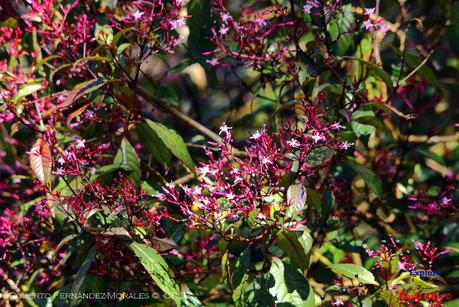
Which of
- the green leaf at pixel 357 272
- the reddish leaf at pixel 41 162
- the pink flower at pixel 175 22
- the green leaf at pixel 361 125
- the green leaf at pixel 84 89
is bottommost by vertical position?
the green leaf at pixel 357 272

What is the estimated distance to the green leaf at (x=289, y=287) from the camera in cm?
191

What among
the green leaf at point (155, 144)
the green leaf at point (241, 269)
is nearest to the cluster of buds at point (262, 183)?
the green leaf at point (241, 269)

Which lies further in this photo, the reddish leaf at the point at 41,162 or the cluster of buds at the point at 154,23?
the reddish leaf at the point at 41,162

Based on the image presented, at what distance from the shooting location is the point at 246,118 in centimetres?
286

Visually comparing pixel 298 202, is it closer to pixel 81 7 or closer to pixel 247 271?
pixel 247 271

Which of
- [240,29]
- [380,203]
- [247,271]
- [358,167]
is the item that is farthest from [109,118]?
[380,203]

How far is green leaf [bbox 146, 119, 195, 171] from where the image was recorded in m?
2.06

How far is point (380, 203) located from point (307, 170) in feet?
2.39

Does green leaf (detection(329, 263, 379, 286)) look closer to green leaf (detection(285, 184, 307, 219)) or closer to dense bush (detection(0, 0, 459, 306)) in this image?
dense bush (detection(0, 0, 459, 306))

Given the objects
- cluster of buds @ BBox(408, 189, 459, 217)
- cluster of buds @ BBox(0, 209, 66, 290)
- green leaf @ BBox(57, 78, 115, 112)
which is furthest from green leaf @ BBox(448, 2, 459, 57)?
cluster of buds @ BBox(0, 209, 66, 290)

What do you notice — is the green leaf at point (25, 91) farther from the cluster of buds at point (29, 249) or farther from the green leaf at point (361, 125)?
the green leaf at point (361, 125)

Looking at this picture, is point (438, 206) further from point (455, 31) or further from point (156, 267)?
point (156, 267)

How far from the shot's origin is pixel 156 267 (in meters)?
1.84

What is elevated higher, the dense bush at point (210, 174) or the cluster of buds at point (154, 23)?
the cluster of buds at point (154, 23)
